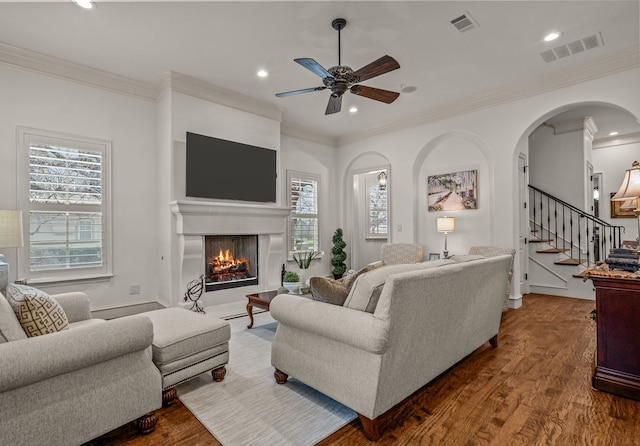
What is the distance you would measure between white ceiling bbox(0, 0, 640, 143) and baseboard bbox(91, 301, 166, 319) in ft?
9.88

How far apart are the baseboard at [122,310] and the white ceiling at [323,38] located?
3010 millimetres

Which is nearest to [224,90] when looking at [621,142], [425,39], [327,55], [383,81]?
[327,55]

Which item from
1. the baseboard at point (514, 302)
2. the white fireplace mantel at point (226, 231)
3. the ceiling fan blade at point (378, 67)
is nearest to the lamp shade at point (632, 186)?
the ceiling fan blade at point (378, 67)

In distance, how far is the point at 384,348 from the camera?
1.75 meters

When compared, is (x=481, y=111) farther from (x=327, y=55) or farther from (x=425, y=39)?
(x=327, y=55)

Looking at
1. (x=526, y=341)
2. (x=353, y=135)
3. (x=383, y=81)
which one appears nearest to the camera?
(x=526, y=341)

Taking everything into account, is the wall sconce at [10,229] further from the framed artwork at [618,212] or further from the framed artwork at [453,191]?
the framed artwork at [618,212]

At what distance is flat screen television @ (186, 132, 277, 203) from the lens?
4453 mm

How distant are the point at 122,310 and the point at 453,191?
524cm

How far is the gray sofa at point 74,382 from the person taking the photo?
1434mm

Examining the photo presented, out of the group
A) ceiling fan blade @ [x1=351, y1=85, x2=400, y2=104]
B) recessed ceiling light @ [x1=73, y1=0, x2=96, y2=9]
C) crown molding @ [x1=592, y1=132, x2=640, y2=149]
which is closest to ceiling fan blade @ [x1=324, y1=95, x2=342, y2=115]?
ceiling fan blade @ [x1=351, y1=85, x2=400, y2=104]

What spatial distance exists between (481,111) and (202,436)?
5.32 meters

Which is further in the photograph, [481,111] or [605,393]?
[481,111]

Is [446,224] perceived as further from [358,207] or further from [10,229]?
[10,229]
